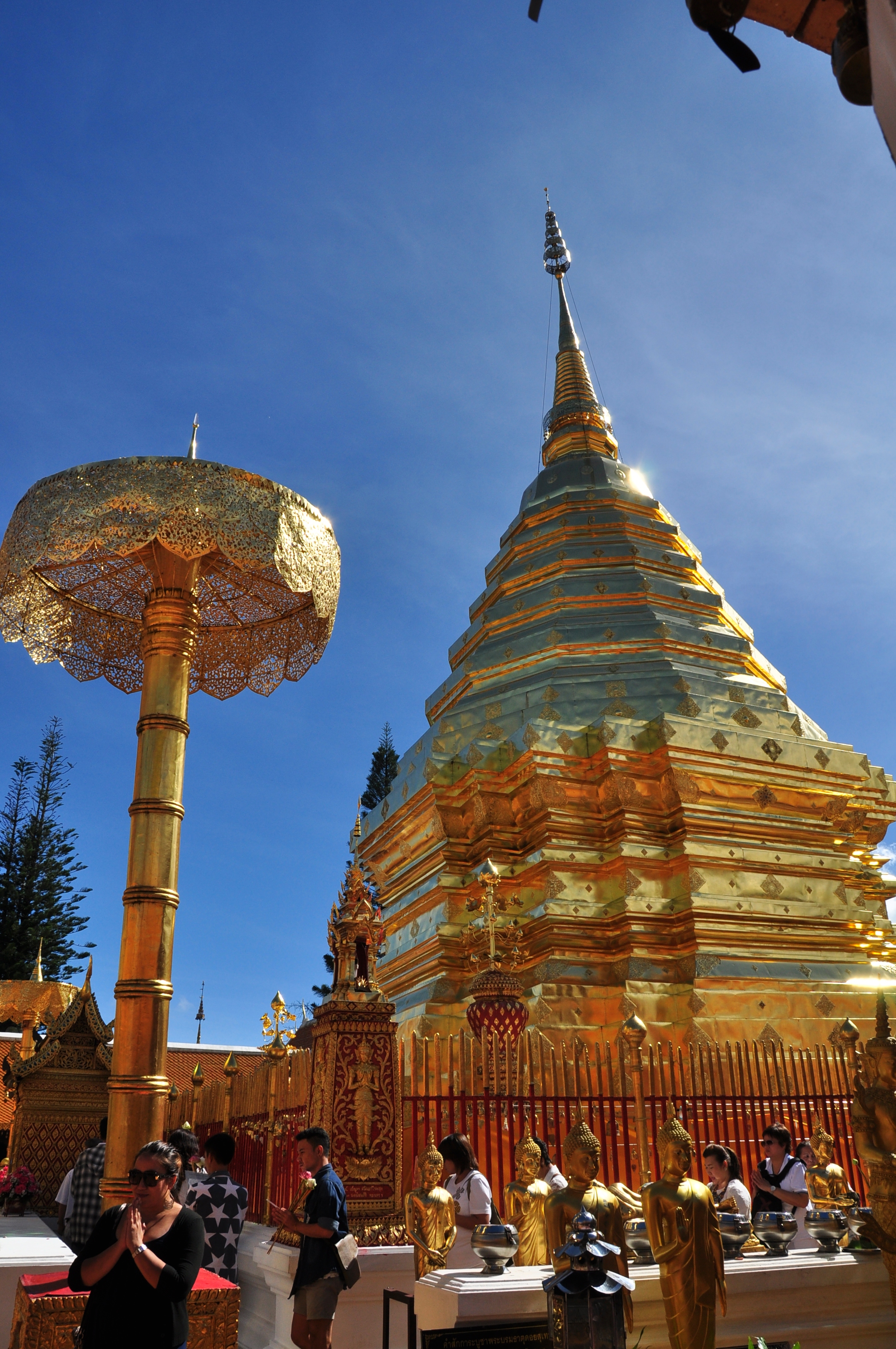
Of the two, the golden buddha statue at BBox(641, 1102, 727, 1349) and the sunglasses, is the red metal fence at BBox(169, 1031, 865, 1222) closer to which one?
the golden buddha statue at BBox(641, 1102, 727, 1349)

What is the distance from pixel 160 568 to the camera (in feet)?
21.8

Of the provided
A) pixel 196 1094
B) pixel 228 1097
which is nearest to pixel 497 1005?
pixel 228 1097

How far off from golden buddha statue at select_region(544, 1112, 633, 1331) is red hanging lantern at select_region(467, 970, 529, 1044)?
543cm

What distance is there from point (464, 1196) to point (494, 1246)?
1.35 metres

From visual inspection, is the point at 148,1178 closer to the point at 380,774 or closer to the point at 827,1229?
the point at 827,1229

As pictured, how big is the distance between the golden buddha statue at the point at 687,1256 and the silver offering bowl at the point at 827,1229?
38.5 inches

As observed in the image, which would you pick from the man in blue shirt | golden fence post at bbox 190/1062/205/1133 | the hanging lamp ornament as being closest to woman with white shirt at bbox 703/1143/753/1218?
the man in blue shirt

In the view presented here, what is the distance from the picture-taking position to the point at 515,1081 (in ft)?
26.3

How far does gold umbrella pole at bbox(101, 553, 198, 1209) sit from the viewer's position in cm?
544

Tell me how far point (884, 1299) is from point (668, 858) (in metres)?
9.05

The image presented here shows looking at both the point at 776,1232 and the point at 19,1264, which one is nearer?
the point at 776,1232

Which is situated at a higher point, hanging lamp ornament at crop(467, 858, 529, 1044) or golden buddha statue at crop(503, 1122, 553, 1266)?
hanging lamp ornament at crop(467, 858, 529, 1044)

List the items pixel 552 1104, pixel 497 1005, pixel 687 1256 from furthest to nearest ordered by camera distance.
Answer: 1. pixel 497 1005
2. pixel 552 1104
3. pixel 687 1256

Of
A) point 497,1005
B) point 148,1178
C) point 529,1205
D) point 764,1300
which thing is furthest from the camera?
point 497,1005
